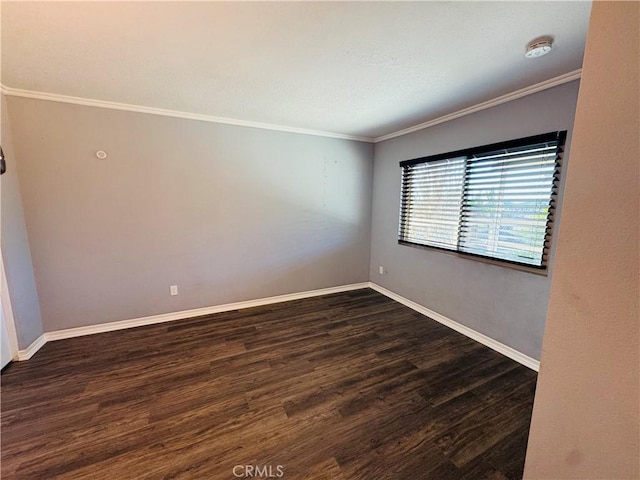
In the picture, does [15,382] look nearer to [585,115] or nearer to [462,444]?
[462,444]

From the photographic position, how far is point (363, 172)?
13.0 ft

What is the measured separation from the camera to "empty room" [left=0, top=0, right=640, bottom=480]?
68cm

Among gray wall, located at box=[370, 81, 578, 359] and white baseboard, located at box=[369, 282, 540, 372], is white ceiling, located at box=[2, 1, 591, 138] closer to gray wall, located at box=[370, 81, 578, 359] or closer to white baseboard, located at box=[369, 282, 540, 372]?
gray wall, located at box=[370, 81, 578, 359]

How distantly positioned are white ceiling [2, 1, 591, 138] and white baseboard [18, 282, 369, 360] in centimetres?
231

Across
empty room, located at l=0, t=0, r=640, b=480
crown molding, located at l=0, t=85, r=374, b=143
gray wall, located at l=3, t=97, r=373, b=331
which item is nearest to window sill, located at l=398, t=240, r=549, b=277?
empty room, located at l=0, t=0, r=640, b=480

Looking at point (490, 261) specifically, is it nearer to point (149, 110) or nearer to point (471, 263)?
point (471, 263)

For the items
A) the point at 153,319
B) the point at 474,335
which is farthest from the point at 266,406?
the point at 474,335

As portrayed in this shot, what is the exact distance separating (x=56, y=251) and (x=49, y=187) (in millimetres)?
626

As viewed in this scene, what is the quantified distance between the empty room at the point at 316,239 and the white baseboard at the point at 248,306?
25 millimetres

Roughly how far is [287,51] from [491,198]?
7.35 ft

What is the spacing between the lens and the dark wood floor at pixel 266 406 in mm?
1396

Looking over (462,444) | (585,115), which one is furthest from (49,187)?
(462,444)

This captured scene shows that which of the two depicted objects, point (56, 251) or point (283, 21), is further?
point (56, 251)

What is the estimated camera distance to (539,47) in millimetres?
1584
